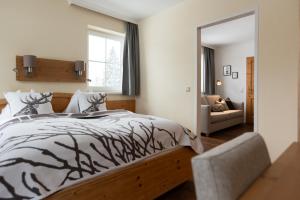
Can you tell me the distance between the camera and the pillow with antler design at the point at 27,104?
7.79ft

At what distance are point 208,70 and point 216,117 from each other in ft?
7.55

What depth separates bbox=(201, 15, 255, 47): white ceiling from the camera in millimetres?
4513

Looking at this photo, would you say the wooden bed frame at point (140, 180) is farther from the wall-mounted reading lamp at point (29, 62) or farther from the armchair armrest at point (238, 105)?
the armchair armrest at point (238, 105)

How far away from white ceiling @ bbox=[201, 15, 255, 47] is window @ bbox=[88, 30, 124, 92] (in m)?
2.03

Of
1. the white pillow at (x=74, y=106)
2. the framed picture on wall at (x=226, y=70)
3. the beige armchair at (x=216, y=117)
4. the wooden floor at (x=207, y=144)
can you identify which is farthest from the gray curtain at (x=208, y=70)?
the white pillow at (x=74, y=106)

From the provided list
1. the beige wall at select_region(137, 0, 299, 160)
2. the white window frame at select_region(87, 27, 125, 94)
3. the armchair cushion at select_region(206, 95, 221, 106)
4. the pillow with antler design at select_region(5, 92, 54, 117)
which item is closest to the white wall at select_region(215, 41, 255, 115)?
the armchair cushion at select_region(206, 95, 221, 106)

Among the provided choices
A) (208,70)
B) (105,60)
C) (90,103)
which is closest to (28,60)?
(90,103)

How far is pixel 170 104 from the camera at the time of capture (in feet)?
12.6

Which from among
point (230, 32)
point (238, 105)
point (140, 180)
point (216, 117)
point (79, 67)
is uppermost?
point (230, 32)

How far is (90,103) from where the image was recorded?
2.85m

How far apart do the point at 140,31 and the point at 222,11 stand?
5.88ft

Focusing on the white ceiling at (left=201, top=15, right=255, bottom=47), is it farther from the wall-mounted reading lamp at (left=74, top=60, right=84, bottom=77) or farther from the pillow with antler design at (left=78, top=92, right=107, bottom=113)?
the pillow with antler design at (left=78, top=92, right=107, bottom=113)

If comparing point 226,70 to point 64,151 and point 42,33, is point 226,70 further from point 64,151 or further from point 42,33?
point 64,151

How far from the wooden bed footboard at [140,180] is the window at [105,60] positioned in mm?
2340
